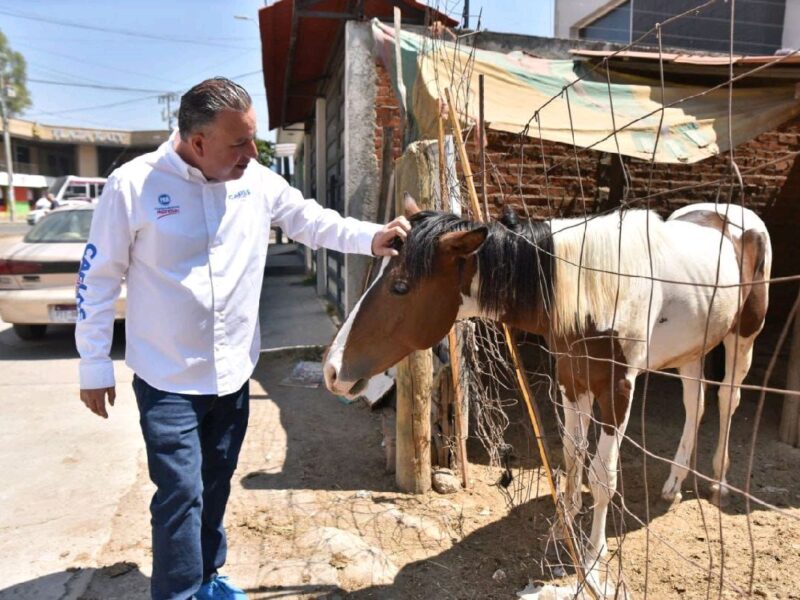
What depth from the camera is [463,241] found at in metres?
2.06

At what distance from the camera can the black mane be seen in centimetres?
225

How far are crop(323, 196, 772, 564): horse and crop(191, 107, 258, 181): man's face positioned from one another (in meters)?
→ 0.64

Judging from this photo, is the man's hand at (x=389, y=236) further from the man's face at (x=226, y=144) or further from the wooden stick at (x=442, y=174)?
the wooden stick at (x=442, y=174)

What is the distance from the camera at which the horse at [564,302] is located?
2.17m

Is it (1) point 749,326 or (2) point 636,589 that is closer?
(2) point 636,589

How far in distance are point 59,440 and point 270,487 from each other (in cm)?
172

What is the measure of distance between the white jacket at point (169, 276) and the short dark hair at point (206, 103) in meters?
0.15

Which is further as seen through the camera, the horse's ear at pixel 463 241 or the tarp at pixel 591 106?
the tarp at pixel 591 106

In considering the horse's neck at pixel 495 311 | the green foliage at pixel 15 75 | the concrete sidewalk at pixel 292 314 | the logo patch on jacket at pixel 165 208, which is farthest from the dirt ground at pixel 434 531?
the green foliage at pixel 15 75

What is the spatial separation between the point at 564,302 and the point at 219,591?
1.80 m

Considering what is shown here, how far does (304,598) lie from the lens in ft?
8.00

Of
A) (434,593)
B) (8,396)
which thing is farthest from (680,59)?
(8,396)

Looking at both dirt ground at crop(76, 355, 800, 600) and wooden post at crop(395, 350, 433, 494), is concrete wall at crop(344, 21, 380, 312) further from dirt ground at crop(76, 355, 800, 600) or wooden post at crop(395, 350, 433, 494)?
wooden post at crop(395, 350, 433, 494)

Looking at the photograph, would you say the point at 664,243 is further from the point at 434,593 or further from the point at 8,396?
the point at 8,396
